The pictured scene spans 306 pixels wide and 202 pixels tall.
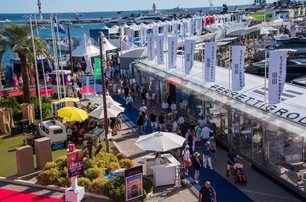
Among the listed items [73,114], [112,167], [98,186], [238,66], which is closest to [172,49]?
[238,66]

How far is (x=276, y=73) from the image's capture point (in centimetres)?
1530

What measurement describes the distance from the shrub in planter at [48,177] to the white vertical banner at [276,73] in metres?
9.17

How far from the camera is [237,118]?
59.2 ft

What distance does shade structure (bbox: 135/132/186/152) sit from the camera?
50.7ft

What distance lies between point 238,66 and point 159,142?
5592mm

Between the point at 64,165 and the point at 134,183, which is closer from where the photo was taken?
the point at 134,183

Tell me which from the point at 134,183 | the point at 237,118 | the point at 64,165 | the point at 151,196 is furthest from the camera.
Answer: the point at 237,118

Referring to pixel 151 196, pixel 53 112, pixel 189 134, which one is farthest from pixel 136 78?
pixel 151 196

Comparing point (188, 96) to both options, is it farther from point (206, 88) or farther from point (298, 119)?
point (298, 119)

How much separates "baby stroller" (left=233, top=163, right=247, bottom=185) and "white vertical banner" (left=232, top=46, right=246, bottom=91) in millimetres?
4603

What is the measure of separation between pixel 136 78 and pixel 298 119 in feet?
65.2

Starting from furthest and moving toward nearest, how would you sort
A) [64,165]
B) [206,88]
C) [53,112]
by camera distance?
[53,112] < [206,88] < [64,165]

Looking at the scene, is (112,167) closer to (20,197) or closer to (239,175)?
(20,197)

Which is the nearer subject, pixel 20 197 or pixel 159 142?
pixel 20 197
